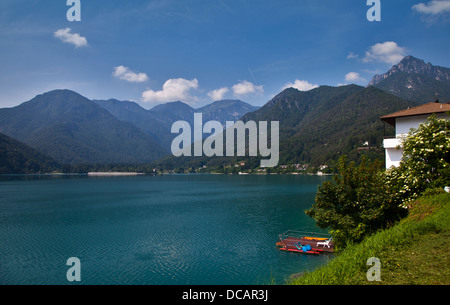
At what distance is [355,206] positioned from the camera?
1684 centimetres

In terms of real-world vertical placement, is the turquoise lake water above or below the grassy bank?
below

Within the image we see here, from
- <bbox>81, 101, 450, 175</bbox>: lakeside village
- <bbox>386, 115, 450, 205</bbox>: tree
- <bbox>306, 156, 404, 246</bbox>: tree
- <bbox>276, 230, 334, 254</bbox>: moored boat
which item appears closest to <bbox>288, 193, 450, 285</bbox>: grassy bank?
<bbox>306, 156, 404, 246</bbox>: tree

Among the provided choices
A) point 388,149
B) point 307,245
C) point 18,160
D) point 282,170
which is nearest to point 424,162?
point 388,149

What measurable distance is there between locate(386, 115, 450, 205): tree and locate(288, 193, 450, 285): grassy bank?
4.63 m

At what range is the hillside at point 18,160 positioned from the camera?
16900cm

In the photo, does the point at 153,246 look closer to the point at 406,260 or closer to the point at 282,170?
the point at 406,260

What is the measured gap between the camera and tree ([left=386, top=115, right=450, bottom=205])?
1667cm

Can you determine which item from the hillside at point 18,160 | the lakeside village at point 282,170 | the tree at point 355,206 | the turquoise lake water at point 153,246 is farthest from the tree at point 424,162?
the hillside at point 18,160

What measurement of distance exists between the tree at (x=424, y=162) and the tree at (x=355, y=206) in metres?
1.06

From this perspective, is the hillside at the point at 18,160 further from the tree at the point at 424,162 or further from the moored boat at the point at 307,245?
the tree at the point at 424,162

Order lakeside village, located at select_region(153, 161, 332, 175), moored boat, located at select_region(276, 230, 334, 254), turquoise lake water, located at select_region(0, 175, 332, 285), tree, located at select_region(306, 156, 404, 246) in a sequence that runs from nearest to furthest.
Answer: tree, located at select_region(306, 156, 404, 246)
turquoise lake water, located at select_region(0, 175, 332, 285)
moored boat, located at select_region(276, 230, 334, 254)
lakeside village, located at select_region(153, 161, 332, 175)

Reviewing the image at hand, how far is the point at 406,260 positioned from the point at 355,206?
8452 mm

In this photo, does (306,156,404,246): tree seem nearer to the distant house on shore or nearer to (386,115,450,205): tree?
(386,115,450,205): tree
